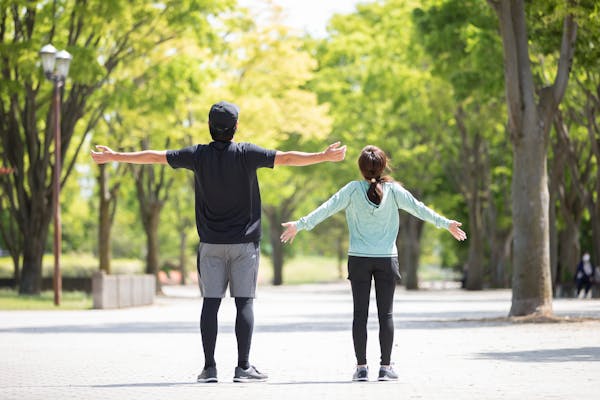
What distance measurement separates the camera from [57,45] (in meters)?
29.6

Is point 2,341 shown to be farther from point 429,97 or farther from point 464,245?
point 464,245

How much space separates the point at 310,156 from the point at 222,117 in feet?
2.31

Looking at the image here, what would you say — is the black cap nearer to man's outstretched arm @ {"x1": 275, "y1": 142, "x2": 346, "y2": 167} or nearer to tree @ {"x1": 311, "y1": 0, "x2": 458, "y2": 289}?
man's outstretched arm @ {"x1": 275, "y1": 142, "x2": 346, "y2": 167}

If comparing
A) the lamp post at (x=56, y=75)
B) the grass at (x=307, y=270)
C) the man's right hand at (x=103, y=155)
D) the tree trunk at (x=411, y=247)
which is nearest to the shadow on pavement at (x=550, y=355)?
the man's right hand at (x=103, y=155)

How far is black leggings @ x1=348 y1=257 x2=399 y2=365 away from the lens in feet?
31.5

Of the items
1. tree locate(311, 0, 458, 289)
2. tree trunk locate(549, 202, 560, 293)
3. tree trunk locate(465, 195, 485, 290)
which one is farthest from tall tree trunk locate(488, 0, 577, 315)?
tree trunk locate(465, 195, 485, 290)

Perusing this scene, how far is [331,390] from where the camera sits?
9062 mm

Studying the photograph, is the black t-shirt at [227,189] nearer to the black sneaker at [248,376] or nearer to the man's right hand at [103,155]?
the man's right hand at [103,155]

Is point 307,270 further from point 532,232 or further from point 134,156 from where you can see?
point 134,156

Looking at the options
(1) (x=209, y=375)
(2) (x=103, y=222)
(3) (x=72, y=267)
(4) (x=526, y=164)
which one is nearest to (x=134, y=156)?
(1) (x=209, y=375)

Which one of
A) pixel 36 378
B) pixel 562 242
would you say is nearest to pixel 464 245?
pixel 562 242

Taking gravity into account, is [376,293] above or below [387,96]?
below

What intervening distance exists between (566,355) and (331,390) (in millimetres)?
4156

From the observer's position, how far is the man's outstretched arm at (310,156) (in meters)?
→ 9.42
